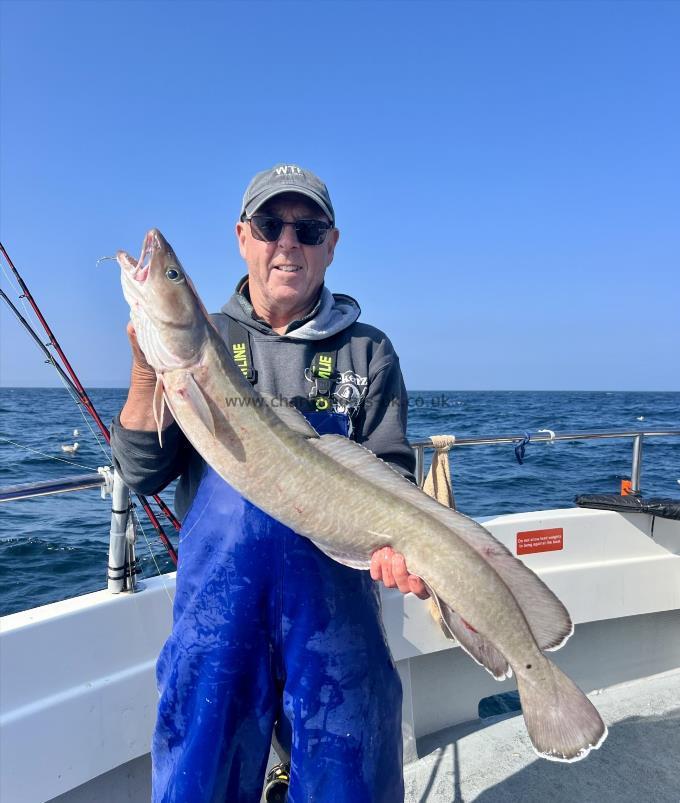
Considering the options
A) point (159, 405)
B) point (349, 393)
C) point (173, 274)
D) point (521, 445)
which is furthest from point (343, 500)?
point (521, 445)

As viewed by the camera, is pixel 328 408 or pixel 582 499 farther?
pixel 582 499

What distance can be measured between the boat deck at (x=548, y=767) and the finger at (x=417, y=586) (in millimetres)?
1991

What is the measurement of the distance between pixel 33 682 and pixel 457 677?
327 cm

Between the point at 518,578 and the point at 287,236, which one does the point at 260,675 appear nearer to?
the point at 518,578

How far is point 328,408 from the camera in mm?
2807

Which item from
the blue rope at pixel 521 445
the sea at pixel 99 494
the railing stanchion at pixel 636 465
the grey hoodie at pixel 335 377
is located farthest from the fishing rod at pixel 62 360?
the railing stanchion at pixel 636 465

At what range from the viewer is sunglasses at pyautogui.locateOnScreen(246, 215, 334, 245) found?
2.80m

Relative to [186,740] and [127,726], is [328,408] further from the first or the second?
[127,726]

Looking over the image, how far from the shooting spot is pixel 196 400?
245 cm

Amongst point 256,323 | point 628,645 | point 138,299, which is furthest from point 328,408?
point 628,645

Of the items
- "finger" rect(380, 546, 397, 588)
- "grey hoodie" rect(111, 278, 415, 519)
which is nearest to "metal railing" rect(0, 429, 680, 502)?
"grey hoodie" rect(111, 278, 415, 519)

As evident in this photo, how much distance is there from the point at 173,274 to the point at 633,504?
4413mm

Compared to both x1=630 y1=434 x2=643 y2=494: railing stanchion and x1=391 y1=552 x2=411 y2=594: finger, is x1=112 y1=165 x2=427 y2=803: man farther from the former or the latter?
x1=630 y1=434 x2=643 y2=494: railing stanchion

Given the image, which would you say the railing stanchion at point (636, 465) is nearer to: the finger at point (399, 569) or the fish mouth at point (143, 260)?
the finger at point (399, 569)
